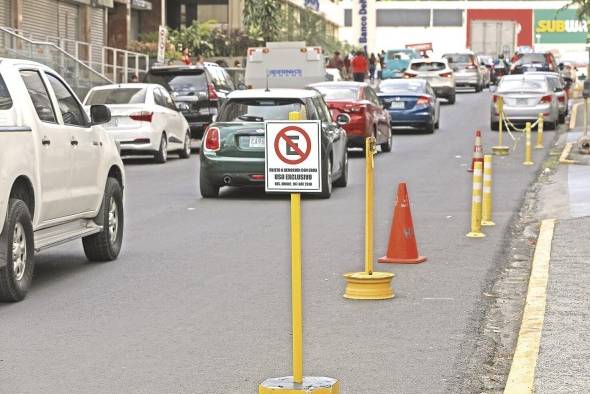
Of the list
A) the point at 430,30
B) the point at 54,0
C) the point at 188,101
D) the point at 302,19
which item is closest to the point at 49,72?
the point at 188,101

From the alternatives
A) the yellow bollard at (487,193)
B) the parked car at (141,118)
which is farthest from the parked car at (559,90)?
the yellow bollard at (487,193)

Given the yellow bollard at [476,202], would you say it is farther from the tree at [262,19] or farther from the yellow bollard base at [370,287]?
the tree at [262,19]

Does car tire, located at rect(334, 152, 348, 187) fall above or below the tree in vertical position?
below

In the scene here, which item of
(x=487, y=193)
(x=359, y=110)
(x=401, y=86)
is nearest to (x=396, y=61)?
(x=401, y=86)

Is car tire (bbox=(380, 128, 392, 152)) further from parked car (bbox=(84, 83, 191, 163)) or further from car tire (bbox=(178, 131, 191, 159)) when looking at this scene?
parked car (bbox=(84, 83, 191, 163))

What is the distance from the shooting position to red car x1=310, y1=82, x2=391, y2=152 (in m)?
27.1

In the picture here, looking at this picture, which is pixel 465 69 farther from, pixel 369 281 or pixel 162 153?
pixel 369 281

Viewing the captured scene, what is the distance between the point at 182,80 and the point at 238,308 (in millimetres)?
22491

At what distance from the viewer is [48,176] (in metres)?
11.2

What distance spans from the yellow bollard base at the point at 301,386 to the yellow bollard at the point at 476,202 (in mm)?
7159

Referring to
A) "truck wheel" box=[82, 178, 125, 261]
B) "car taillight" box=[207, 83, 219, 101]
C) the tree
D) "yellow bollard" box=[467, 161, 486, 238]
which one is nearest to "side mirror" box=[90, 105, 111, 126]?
"truck wheel" box=[82, 178, 125, 261]

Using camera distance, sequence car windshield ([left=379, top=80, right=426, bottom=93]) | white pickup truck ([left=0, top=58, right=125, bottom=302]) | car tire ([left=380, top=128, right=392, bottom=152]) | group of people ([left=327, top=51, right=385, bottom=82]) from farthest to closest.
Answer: group of people ([left=327, top=51, right=385, bottom=82]) < car windshield ([left=379, top=80, right=426, bottom=93]) < car tire ([left=380, top=128, right=392, bottom=152]) < white pickup truck ([left=0, top=58, right=125, bottom=302])

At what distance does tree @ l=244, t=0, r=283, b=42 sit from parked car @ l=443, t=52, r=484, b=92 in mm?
7973

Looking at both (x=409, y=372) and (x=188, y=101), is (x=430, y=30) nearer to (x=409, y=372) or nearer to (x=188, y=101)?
(x=188, y=101)
